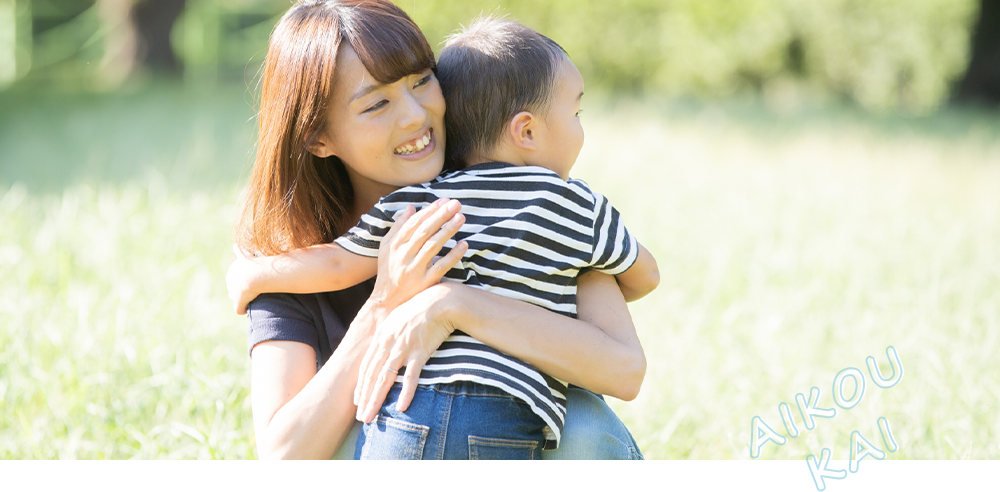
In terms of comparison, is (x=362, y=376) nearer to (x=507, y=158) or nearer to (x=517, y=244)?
(x=517, y=244)

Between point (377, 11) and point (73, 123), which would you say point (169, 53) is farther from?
point (377, 11)

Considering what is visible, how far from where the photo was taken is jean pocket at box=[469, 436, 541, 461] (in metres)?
1.67

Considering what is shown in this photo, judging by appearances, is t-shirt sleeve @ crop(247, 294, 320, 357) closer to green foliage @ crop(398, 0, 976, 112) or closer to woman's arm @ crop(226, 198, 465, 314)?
woman's arm @ crop(226, 198, 465, 314)

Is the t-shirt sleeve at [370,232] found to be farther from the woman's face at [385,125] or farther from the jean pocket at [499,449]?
the jean pocket at [499,449]

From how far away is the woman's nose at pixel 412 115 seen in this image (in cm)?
190

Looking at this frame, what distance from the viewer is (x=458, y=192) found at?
183cm

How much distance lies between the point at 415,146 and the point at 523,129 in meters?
0.25

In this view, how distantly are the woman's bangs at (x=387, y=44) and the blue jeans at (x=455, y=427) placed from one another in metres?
0.70

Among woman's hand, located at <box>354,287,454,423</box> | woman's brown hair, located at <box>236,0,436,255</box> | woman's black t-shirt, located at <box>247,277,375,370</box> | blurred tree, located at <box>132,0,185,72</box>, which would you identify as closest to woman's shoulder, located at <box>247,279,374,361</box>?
woman's black t-shirt, located at <box>247,277,375,370</box>

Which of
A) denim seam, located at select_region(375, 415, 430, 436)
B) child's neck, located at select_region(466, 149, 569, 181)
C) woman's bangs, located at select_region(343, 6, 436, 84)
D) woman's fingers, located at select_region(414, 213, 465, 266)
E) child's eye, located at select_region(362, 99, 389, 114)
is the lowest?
denim seam, located at select_region(375, 415, 430, 436)

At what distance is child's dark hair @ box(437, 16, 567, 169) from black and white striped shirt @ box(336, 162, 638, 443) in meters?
0.14

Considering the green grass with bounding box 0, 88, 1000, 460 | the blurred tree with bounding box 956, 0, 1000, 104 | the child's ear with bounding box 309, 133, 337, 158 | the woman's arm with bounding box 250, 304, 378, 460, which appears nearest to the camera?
the woman's arm with bounding box 250, 304, 378, 460

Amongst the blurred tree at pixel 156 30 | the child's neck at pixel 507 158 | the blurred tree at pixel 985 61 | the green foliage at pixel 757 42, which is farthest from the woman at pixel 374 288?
the blurred tree at pixel 156 30

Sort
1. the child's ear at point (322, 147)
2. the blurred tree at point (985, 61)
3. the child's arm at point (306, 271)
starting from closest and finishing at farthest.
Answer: the child's arm at point (306, 271) < the child's ear at point (322, 147) < the blurred tree at point (985, 61)
